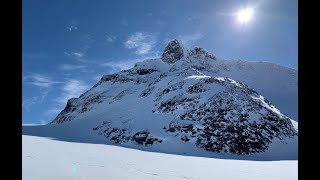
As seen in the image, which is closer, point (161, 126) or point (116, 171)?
point (116, 171)

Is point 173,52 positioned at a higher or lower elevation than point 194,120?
higher

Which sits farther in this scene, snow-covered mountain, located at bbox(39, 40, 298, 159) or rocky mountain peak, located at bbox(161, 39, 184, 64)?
rocky mountain peak, located at bbox(161, 39, 184, 64)

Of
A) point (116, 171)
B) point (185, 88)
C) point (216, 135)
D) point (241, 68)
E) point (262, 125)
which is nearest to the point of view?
point (116, 171)

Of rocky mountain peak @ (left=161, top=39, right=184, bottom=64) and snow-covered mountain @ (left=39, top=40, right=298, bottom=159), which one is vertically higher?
rocky mountain peak @ (left=161, top=39, right=184, bottom=64)

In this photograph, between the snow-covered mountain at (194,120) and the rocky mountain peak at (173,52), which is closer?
the snow-covered mountain at (194,120)

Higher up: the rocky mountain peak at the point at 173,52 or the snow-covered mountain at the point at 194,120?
the rocky mountain peak at the point at 173,52

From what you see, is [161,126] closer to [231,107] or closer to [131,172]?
[231,107]

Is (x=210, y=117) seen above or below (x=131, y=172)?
above

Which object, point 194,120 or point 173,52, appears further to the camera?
point 173,52

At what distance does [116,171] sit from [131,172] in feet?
1.68
